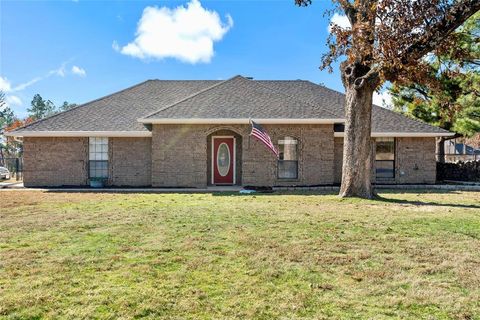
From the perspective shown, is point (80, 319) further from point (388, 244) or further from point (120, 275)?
point (388, 244)

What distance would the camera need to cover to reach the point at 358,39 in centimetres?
1030

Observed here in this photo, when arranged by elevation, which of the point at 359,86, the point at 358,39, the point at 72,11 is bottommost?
the point at 359,86

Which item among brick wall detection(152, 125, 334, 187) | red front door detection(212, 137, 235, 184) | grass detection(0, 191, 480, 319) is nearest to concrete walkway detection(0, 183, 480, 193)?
brick wall detection(152, 125, 334, 187)

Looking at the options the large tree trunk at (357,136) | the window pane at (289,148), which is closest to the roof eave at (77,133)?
the window pane at (289,148)

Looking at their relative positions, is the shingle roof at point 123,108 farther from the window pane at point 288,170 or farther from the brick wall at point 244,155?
the window pane at point 288,170

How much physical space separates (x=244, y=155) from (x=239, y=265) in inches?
444

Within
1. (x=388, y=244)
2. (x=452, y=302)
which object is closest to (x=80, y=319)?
(x=452, y=302)

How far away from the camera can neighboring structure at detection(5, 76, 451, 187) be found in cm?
1598

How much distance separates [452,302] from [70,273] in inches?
182

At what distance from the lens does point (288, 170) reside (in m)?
16.5

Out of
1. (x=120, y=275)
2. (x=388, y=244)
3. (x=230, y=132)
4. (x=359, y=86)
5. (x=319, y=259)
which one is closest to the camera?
(x=120, y=275)

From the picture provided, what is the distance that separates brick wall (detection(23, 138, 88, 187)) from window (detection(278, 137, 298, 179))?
9.51 metres

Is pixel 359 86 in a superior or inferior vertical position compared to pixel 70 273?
superior

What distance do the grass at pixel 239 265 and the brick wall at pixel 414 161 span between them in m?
8.79
